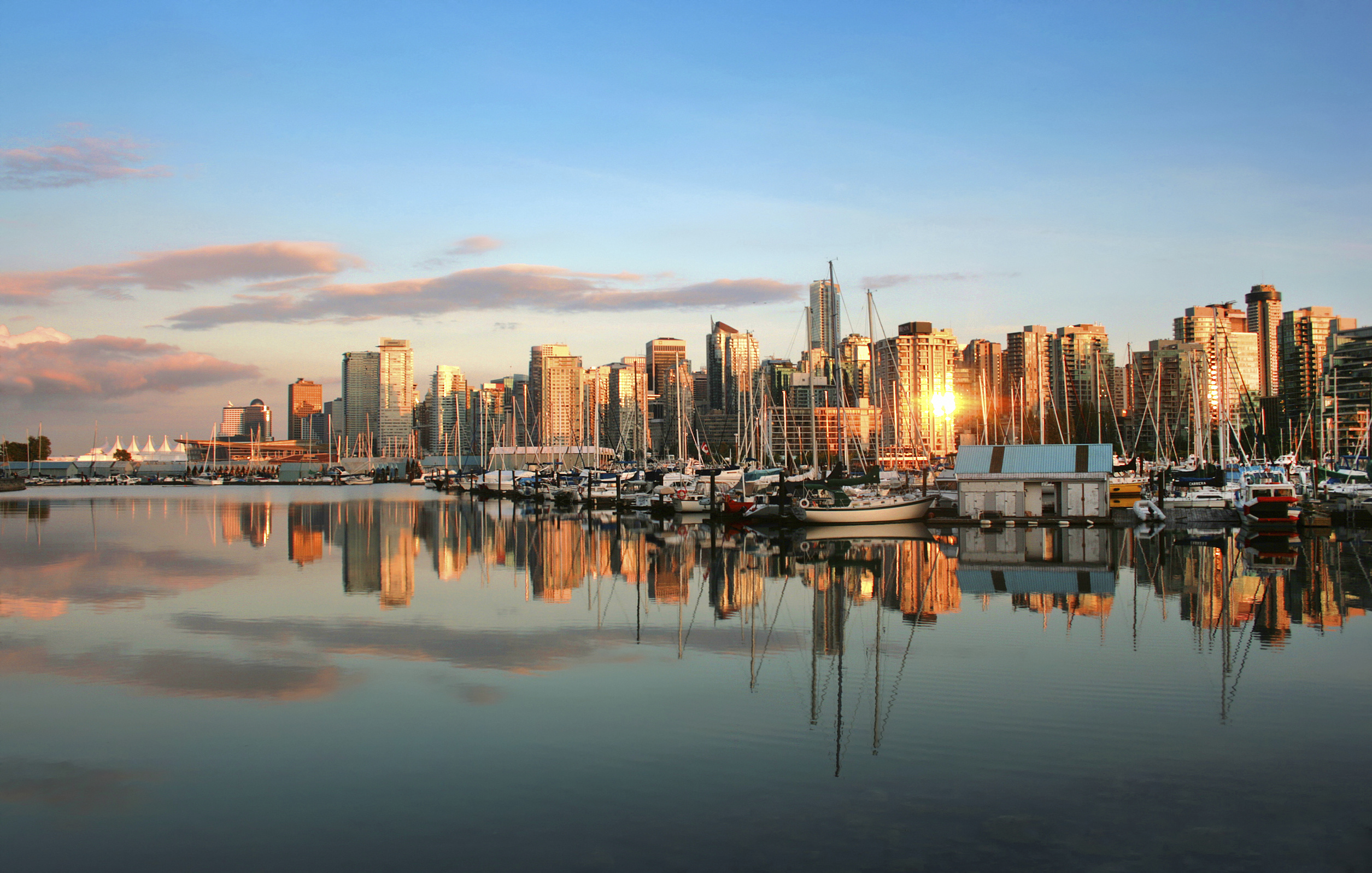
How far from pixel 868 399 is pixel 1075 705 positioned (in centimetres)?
18127

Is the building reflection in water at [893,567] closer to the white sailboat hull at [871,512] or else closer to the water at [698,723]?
the water at [698,723]

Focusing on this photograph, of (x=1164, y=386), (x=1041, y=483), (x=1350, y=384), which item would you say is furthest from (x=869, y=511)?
(x=1164, y=386)

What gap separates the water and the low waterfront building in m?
19.9

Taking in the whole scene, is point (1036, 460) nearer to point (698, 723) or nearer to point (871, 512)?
point (871, 512)

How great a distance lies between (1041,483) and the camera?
56.8 meters

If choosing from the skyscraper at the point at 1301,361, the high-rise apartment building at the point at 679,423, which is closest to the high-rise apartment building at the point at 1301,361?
the skyscraper at the point at 1301,361

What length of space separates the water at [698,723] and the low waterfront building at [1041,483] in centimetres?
1995

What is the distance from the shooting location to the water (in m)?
11.3

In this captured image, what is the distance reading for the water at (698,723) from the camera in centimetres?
1132

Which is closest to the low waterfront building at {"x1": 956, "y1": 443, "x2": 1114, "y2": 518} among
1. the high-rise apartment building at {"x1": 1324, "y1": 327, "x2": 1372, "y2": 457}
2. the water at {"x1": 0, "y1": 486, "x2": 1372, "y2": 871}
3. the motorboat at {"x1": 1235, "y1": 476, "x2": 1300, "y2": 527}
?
the motorboat at {"x1": 1235, "y1": 476, "x2": 1300, "y2": 527}

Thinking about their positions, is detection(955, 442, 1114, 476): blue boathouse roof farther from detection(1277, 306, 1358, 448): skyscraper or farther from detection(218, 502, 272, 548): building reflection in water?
detection(1277, 306, 1358, 448): skyscraper

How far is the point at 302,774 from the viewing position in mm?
13844

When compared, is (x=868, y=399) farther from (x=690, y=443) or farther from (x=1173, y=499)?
(x=1173, y=499)

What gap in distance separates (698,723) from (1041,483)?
44.5 meters
